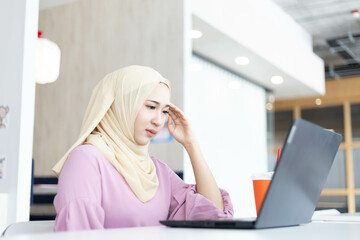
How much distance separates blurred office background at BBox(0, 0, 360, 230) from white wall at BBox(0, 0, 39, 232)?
0.01 metres

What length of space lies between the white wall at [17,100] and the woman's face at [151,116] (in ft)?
3.33

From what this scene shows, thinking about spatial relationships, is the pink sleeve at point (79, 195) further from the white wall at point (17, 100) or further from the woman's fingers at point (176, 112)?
the white wall at point (17, 100)

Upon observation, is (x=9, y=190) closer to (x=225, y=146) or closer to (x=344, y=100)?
(x=225, y=146)

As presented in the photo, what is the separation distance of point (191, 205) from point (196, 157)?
25 cm

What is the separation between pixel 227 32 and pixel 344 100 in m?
4.35

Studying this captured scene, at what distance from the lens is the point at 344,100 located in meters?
7.83

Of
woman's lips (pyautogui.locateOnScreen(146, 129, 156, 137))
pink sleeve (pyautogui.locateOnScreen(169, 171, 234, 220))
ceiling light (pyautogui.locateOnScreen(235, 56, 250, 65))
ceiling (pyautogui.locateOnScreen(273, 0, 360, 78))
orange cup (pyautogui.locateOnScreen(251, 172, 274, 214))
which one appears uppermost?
ceiling (pyautogui.locateOnScreen(273, 0, 360, 78))

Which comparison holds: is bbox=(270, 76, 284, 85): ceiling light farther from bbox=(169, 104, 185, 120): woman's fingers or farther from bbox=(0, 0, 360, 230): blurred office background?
bbox=(169, 104, 185, 120): woman's fingers

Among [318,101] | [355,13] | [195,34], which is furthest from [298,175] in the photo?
[318,101]

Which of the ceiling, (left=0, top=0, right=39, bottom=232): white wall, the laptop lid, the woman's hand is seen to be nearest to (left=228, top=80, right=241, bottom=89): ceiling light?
the ceiling

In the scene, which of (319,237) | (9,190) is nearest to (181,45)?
(9,190)

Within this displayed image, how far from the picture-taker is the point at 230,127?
523 cm

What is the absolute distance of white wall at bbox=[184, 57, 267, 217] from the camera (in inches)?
185

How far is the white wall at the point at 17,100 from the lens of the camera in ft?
8.13
